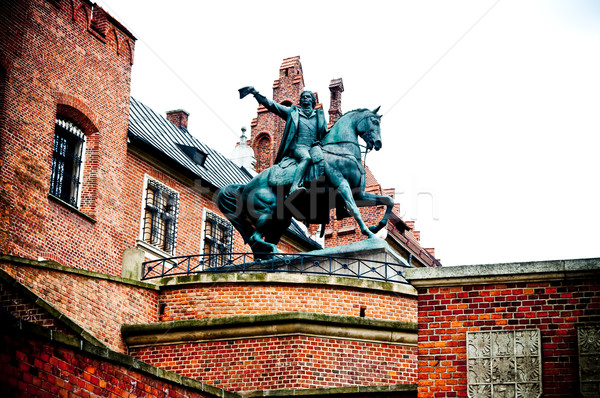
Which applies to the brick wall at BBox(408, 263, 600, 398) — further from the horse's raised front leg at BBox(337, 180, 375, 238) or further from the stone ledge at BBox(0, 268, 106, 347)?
the horse's raised front leg at BBox(337, 180, 375, 238)

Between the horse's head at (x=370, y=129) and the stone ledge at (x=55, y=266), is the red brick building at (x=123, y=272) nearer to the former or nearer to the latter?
the stone ledge at (x=55, y=266)

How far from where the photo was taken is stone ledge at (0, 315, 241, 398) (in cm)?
1055

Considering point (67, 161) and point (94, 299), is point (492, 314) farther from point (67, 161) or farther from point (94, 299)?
point (67, 161)

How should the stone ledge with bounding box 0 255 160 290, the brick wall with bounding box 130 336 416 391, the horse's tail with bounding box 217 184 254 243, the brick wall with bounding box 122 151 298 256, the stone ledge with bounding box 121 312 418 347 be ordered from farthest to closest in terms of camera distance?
the brick wall with bounding box 122 151 298 256, the horse's tail with bounding box 217 184 254 243, the stone ledge with bounding box 121 312 418 347, the brick wall with bounding box 130 336 416 391, the stone ledge with bounding box 0 255 160 290

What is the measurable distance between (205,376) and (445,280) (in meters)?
7.93

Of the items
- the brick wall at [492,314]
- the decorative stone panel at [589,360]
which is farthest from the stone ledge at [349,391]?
the decorative stone panel at [589,360]

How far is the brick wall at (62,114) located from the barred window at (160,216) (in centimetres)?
161

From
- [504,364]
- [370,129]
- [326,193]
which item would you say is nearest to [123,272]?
[326,193]

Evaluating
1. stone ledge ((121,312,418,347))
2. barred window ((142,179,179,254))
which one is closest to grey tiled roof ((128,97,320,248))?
barred window ((142,179,179,254))

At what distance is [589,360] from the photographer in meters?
11.2

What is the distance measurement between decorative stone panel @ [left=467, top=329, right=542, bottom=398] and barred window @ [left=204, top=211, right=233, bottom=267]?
1855 cm

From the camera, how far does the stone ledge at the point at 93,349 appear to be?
10555 millimetres

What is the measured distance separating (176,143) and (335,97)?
1052 centimetres

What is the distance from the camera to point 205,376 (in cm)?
1903
